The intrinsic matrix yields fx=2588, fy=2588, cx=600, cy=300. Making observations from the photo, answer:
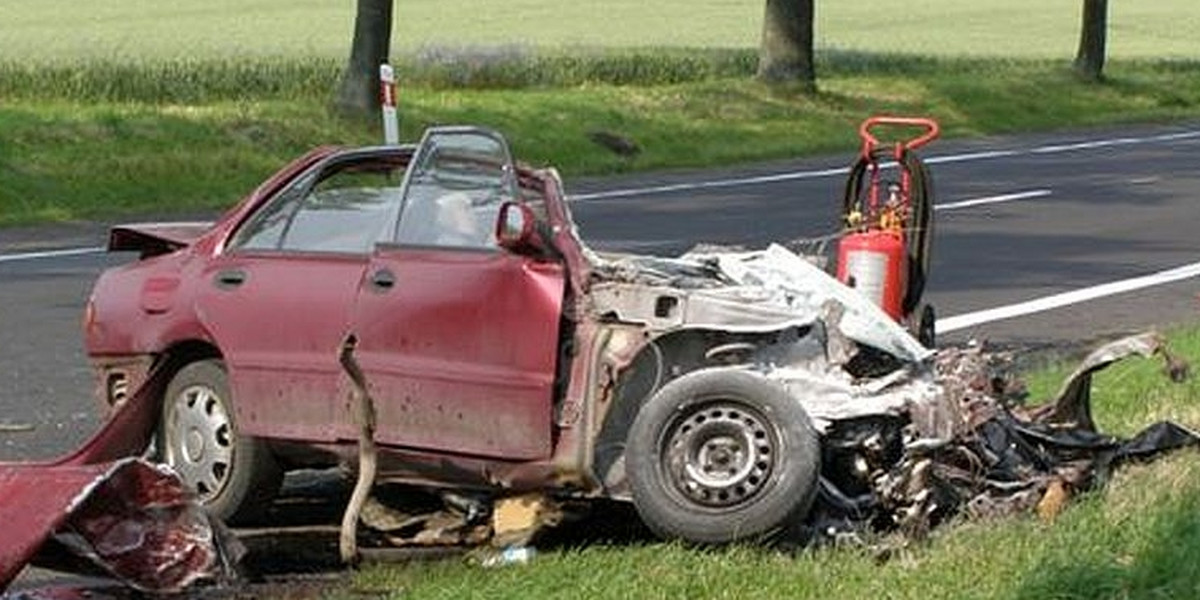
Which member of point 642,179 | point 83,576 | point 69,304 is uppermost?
point 83,576

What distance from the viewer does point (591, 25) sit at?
6056 centimetres

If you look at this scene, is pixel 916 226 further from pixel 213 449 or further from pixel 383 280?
pixel 213 449

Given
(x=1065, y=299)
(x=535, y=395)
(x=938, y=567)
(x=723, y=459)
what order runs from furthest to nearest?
(x=1065, y=299)
(x=535, y=395)
(x=723, y=459)
(x=938, y=567)

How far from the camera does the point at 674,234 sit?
21.1 m

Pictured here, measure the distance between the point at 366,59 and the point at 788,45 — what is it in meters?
9.31

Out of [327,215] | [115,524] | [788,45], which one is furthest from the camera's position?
[788,45]

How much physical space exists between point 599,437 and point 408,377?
717 mm

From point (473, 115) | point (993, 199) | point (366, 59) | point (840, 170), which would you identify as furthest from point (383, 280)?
point (473, 115)

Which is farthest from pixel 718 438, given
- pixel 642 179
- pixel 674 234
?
pixel 642 179

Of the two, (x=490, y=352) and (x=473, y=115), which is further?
(x=473, y=115)

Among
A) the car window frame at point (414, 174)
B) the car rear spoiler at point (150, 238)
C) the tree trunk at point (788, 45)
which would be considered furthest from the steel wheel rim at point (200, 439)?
the tree trunk at point (788, 45)

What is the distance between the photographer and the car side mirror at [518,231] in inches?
348

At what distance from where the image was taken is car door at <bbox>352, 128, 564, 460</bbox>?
8.76 meters

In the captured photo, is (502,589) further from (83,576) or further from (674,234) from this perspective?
(674,234)
